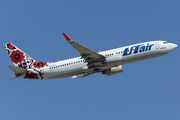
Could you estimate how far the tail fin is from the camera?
58.3m

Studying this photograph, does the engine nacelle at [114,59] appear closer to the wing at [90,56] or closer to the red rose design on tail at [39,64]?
the wing at [90,56]

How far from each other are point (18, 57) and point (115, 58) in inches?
854

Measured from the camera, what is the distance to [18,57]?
59094 millimetres

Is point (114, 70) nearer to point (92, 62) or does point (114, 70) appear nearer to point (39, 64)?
point (92, 62)

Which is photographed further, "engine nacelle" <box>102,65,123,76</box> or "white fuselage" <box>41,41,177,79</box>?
"engine nacelle" <box>102,65,123,76</box>

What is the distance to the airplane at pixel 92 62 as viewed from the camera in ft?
178

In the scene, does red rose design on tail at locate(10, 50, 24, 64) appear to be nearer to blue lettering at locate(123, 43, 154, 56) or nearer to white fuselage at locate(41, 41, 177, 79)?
white fuselage at locate(41, 41, 177, 79)

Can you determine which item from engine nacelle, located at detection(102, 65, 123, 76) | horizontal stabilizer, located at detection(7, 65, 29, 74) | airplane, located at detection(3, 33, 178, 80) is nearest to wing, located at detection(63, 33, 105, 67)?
airplane, located at detection(3, 33, 178, 80)

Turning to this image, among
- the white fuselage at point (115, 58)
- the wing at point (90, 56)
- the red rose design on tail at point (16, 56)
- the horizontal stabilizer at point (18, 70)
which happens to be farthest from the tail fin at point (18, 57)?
the wing at point (90, 56)

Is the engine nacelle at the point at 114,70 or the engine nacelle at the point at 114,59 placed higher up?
the engine nacelle at the point at 114,59

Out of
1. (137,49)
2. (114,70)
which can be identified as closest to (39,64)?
(114,70)

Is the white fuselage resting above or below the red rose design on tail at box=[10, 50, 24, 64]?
below

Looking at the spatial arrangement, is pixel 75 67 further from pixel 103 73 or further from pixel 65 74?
pixel 103 73

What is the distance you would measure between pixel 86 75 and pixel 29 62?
509 inches
